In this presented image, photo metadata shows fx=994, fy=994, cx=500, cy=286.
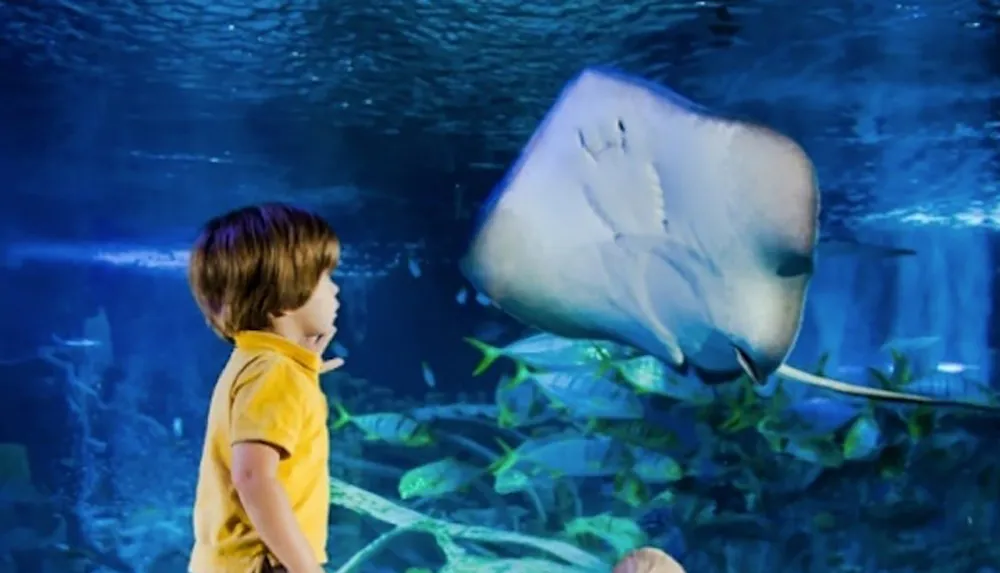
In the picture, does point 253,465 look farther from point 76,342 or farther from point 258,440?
point 76,342

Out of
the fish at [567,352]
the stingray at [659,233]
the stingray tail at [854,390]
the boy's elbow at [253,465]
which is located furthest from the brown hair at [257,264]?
the stingray tail at [854,390]

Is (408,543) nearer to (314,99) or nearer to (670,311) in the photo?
(670,311)

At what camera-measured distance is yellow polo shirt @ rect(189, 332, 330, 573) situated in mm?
1062

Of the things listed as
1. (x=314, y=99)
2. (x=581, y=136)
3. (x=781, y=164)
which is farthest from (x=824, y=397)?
(x=314, y=99)

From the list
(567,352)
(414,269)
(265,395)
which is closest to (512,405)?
(567,352)

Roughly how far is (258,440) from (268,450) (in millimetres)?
15

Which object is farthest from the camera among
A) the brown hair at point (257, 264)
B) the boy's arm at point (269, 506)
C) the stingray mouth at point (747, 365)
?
the stingray mouth at point (747, 365)

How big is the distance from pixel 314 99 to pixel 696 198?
1.15 m

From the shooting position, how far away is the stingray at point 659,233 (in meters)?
2.54

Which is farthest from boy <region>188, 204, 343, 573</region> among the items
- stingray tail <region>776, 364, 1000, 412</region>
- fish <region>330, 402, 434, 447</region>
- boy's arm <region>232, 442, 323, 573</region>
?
stingray tail <region>776, 364, 1000, 412</region>

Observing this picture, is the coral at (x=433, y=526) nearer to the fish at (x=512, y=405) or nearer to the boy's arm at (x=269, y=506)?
the fish at (x=512, y=405)

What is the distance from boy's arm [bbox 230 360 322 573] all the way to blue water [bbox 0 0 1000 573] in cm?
172

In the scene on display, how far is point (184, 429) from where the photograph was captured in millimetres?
2865

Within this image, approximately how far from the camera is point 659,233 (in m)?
2.59
